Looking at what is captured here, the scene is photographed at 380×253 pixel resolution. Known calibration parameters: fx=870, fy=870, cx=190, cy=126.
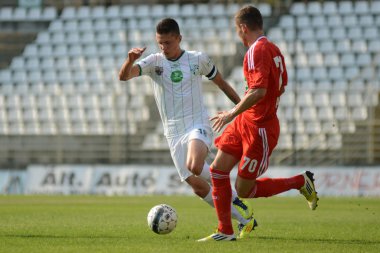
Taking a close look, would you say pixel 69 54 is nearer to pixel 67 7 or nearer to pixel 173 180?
pixel 67 7

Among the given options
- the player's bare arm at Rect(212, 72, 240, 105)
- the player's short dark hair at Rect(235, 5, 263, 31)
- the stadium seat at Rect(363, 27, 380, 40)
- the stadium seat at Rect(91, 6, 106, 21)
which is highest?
the stadium seat at Rect(91, 6, 106, 21)

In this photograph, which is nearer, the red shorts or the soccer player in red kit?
the soccer player in red kit

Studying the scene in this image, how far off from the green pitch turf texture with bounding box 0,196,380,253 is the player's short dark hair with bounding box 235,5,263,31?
205 centimetres

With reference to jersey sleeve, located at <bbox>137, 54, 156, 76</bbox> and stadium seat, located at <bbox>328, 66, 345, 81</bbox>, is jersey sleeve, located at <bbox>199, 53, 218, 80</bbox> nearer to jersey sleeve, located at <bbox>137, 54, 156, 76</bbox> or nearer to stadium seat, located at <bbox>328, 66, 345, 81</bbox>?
jersey sleeve, located at <bbox>137, 54, 156, 76</bbox>

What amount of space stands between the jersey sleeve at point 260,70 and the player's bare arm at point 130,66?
46.4 inches

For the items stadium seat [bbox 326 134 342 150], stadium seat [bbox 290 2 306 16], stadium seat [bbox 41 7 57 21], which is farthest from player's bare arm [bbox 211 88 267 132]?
stadium seat [bbox 41 7 57 21]

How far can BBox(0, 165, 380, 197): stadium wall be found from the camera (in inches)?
824

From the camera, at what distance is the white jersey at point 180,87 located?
368 inches

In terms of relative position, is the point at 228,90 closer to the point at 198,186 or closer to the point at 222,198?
the point at 198,186

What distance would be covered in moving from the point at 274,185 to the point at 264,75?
1466 millimetres

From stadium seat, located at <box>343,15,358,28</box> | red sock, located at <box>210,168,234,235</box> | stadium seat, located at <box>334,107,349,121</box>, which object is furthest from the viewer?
stadium seat, located at <box>343,15,358,28</box>

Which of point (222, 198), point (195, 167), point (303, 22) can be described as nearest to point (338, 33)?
point (303, 22)

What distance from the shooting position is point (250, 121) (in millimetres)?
8328

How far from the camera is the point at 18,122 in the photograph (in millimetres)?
26891
